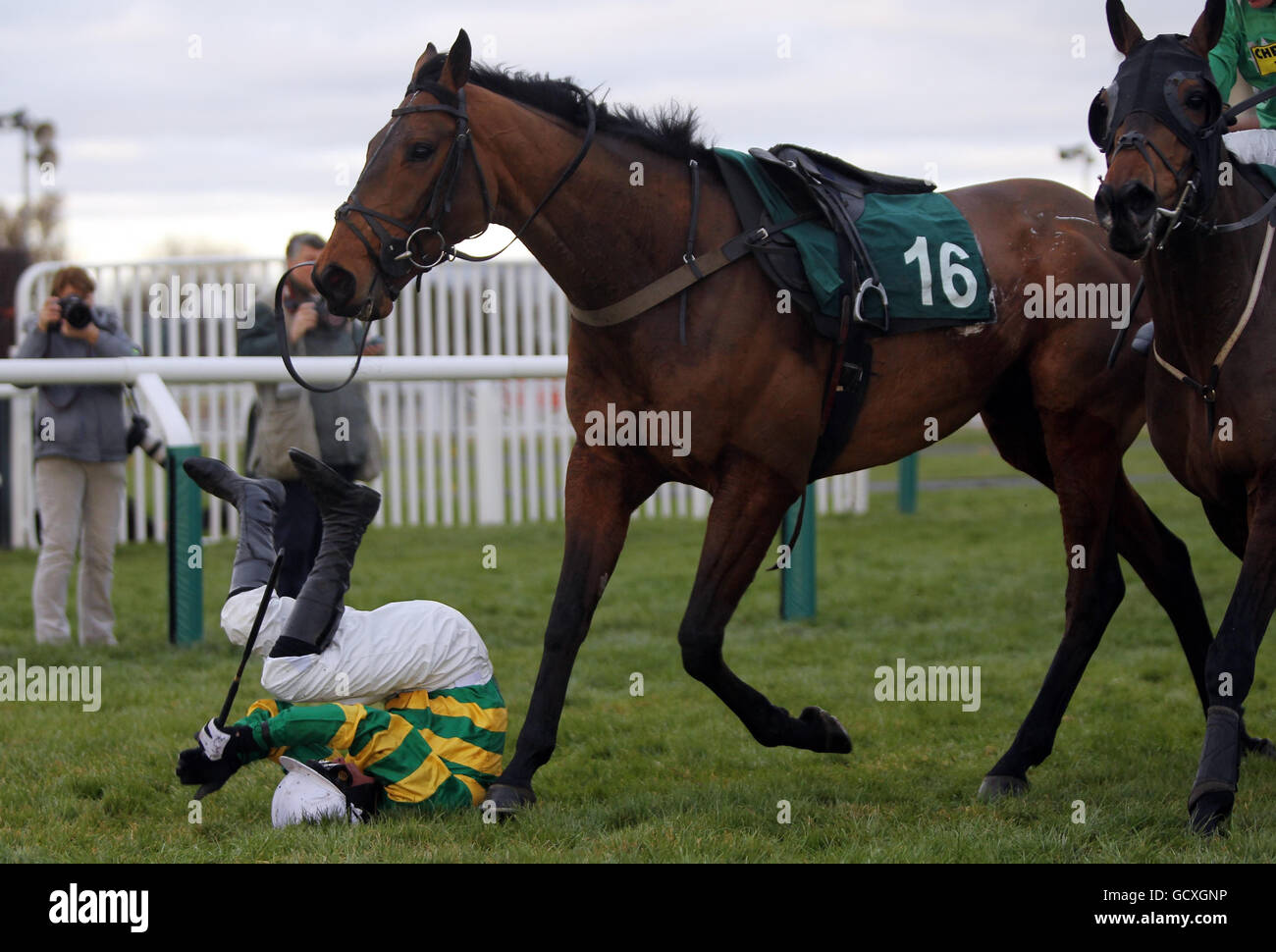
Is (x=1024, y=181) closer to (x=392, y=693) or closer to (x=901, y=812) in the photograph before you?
(x=901, y=812)

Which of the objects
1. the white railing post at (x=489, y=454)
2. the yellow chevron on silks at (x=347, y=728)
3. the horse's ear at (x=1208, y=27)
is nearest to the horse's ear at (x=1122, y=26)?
the horse's ear at (x=1208, y=27)

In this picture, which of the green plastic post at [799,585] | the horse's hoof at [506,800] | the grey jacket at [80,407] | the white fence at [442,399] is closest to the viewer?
the horse's hoof at [506,800]

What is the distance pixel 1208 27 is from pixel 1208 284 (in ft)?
2.25

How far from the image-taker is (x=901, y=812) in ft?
14.0

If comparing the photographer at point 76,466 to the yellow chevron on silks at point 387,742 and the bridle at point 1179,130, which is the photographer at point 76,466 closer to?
the yellow chevron on silks at point 387,742

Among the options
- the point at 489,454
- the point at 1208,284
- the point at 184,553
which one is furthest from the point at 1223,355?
the point at 489,454

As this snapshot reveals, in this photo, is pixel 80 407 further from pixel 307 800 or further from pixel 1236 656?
pixel 1236 656

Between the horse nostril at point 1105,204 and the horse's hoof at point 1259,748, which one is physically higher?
the horse nostril at point 1105,204

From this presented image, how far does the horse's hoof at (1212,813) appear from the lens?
381 cm

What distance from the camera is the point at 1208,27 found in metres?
3.95
